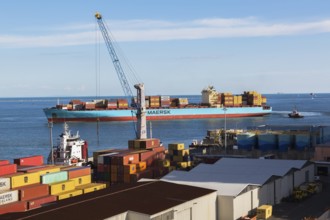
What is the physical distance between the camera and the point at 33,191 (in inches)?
1196

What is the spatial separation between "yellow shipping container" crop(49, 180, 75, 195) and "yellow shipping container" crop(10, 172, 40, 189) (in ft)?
4.70

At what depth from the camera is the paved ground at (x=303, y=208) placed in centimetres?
2881

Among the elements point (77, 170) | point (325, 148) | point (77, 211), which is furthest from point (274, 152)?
point (77, 211)

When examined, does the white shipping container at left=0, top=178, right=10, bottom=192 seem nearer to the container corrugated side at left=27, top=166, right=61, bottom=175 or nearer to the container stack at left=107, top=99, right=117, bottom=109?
the container corrugated side at left=27, top=166, right=61, bottom=175

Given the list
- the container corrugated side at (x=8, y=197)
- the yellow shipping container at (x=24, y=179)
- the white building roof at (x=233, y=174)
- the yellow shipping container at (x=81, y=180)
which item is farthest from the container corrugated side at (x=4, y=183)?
the white building roof at (x=233, y=174)

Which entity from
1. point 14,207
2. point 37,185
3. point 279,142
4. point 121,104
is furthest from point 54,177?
point 121,104

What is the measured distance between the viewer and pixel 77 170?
3544 centimetres

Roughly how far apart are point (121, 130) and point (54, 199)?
256 feet

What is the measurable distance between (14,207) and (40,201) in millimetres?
1780

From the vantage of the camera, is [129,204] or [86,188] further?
[86,188]

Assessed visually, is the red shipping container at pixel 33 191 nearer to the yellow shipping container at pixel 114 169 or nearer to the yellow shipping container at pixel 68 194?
the yellow shipping container at pixel 68 194

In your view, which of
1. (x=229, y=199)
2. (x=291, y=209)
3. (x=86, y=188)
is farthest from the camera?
(x=86, y=188)

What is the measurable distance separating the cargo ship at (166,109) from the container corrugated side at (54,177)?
84.8 m

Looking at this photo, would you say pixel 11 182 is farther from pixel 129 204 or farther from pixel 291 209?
pixel 291 209
